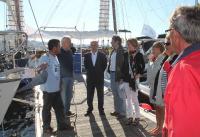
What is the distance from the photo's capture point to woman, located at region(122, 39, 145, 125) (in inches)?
303

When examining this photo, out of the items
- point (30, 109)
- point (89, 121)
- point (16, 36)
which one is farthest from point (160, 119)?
point (30, 109)

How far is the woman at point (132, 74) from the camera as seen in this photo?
768cm

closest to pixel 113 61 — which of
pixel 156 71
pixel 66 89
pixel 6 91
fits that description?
pixel 66 89

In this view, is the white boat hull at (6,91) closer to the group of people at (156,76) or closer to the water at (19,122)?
the group of people at (156,76)

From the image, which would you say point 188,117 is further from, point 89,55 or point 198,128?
point 89,55

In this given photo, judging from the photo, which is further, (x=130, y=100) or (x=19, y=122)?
(x=19, y=122)

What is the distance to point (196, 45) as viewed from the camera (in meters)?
1.96

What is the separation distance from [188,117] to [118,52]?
263 inches

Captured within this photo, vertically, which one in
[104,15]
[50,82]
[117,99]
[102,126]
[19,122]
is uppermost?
[104,15]

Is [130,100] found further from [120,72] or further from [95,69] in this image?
[95,69]

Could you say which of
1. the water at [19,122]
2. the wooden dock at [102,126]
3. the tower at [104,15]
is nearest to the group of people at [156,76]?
the wooden dock at [102,126]

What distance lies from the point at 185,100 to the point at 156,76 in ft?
15.2

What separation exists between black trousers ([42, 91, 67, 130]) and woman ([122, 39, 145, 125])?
1496mm

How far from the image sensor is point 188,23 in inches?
81.8
